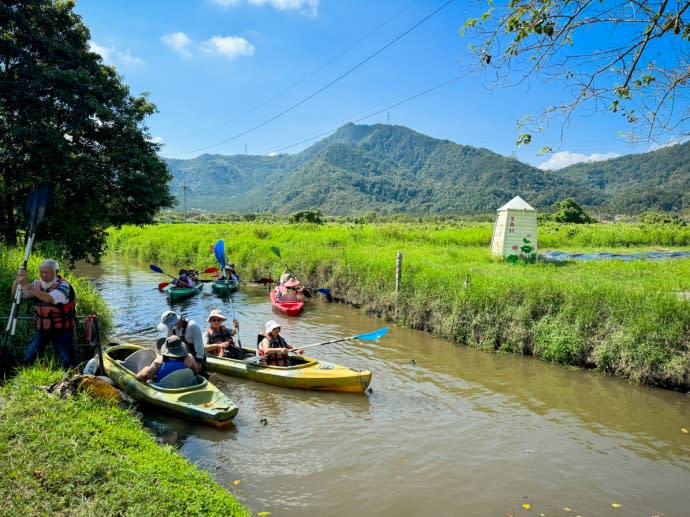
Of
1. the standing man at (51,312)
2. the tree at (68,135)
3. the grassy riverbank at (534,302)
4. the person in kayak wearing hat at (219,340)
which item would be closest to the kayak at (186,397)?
the standing man at (51,312)

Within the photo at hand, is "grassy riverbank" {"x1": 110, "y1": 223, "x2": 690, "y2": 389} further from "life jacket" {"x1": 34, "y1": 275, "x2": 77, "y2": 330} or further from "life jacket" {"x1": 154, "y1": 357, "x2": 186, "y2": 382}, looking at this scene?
"life jacket" {"x1": 34, "y1": 275, "x2": 77, "y2": 330}

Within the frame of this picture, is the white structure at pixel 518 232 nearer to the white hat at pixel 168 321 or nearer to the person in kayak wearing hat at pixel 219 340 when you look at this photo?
the person in kayak wearing hat at pixel 219 340

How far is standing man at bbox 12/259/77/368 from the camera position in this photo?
21.7 feet

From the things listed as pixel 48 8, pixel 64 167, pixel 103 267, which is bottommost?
pixel 103 267

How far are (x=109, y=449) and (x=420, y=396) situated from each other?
569 cm

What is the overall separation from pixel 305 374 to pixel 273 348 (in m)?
0.95

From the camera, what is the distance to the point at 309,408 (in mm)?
8172

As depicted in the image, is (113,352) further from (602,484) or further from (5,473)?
(602,484)

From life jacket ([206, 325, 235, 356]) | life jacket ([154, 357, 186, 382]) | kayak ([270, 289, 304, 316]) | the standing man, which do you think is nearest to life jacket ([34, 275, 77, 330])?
the standing man

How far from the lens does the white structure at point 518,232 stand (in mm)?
17391

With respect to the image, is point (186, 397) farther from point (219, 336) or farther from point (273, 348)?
point (219, 336)

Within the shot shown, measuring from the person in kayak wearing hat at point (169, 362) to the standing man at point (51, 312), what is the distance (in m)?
1.18

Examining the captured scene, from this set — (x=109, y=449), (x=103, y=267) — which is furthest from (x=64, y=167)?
(x=103, y=267)

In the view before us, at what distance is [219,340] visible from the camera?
33.8 feet
